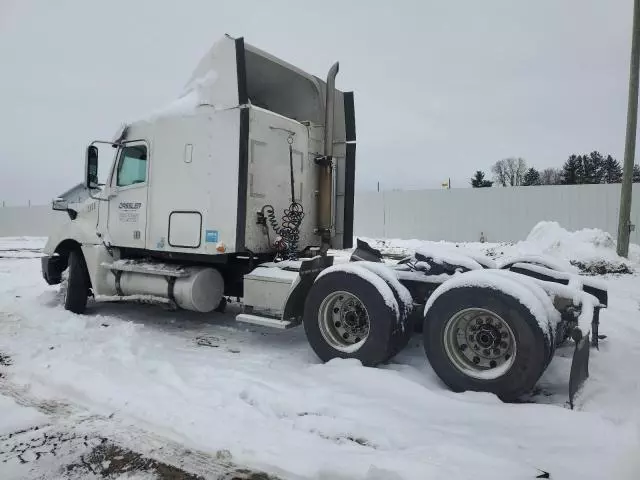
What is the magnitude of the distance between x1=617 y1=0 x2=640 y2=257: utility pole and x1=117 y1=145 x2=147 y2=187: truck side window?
12.9 metres

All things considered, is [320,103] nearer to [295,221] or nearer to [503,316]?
[295,221]

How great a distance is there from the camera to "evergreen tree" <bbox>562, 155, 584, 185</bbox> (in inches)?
1885

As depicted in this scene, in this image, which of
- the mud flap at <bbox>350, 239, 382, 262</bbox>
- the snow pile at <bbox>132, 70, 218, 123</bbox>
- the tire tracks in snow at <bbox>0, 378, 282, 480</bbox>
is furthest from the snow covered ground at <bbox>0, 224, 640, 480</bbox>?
the snow pile at <bbox>132, 70, 218, 123</bbox>

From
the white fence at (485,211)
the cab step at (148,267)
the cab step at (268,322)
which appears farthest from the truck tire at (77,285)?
the white fence at (485,211)

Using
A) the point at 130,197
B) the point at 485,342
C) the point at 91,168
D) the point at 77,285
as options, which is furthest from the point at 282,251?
the point at 77,285

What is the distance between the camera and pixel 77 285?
7.90 meters

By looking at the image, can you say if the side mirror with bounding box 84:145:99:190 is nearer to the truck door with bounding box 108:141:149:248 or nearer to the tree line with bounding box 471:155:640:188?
the truck door with bounding box 108:141:149:248

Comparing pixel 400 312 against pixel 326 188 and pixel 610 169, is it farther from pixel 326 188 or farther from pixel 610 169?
pixel 610 169

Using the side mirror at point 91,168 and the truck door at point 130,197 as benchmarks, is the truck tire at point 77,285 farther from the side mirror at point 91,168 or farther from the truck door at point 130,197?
the side mirror at point 91,168

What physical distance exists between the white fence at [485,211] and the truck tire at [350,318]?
19609 millimetres

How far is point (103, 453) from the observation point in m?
3.27

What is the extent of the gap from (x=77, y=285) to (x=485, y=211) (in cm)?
2073

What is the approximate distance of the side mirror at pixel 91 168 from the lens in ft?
25.3

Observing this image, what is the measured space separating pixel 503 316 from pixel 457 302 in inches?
16.2
